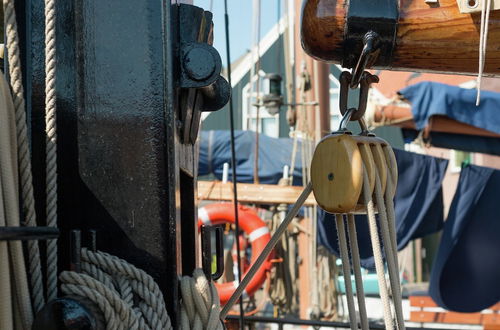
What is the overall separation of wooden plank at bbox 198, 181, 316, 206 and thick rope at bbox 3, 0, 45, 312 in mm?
6864

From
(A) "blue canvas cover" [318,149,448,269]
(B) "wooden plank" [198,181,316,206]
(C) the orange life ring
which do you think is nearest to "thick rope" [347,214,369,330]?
(A) "blue canvas cover" [318,149,448,269]

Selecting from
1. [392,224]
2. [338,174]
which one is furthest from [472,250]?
[338,174]

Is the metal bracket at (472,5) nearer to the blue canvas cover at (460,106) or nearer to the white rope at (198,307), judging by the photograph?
the white rope at (198,307)

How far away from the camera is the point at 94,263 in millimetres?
1258

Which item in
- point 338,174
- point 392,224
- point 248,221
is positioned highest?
point 338,174

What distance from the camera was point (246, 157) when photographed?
1184 cm

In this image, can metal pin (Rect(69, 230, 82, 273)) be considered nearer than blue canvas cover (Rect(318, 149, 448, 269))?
Yes

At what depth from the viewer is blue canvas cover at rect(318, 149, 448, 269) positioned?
24.0ft

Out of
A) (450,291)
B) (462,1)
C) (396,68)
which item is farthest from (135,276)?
(450,291)

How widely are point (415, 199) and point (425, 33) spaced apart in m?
6.10

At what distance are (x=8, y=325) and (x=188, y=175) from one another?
0.66 m

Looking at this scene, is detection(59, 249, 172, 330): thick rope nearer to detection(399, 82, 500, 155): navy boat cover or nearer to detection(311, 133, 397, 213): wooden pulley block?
detection(311, 133, 397, 213): wooden pulley block

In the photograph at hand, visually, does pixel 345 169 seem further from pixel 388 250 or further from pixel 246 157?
pixel 246 157

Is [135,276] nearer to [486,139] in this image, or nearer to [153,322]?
[153,322]
